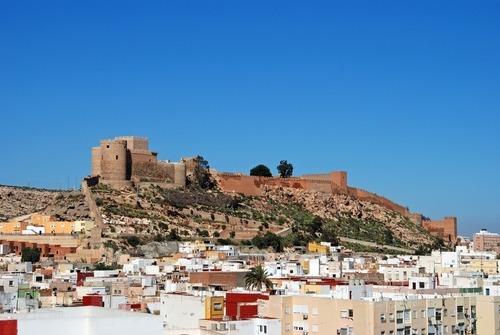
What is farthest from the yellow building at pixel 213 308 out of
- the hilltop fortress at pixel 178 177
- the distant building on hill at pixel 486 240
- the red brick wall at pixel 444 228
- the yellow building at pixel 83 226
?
the red brick wall at pixel 444 228

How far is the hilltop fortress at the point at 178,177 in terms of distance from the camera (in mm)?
65312

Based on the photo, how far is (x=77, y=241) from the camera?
5469 cm

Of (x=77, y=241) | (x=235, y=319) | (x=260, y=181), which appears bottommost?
(x=235, y=319)

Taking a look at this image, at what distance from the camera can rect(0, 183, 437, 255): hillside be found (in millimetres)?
59094

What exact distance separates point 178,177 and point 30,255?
2037 cm

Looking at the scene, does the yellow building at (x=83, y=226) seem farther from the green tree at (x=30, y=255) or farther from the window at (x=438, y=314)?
the window at (x=438, y=314)

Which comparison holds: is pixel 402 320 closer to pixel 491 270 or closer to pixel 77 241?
pixel 491 270

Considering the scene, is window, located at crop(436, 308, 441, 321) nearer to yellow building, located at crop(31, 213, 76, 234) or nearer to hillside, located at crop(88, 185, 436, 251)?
hillside, located at crop(88, 185, 436, 251)

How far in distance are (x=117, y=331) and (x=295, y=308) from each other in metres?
9.21

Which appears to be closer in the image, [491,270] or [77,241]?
[491,270]

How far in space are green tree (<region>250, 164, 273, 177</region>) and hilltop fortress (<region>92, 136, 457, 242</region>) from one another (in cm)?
413

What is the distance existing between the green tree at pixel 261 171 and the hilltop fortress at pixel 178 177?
4.13m

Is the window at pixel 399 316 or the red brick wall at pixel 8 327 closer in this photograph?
the red brick wall at pixel 8 327

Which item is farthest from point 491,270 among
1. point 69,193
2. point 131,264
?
point 69,193
